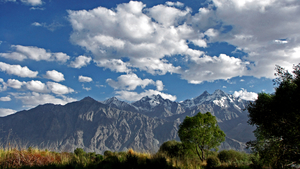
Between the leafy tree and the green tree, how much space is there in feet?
63.9

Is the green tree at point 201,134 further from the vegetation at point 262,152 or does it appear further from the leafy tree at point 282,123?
the leafy tree at point 282,123

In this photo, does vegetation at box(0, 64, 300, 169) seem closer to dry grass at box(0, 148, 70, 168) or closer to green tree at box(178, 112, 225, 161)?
dry grass at box(0, 148, 70, 168)

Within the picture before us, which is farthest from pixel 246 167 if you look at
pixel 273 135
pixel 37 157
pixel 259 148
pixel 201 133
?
pixel 37 157

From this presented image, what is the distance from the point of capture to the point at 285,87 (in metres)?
18.7

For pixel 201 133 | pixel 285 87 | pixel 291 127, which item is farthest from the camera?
pixel 201 133

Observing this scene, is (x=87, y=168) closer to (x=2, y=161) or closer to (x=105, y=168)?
(x=105, y=168)

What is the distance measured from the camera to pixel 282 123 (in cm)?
1753

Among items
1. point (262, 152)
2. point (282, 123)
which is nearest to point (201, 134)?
point (262, 152)

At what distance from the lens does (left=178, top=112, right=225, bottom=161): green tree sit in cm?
3997

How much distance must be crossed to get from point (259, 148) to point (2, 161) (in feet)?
78.2

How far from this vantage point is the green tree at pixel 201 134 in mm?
39969

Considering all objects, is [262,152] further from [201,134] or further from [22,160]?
[22,160]

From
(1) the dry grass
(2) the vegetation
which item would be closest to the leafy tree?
(2) the vegetation

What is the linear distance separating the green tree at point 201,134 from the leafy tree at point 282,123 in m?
19.5
